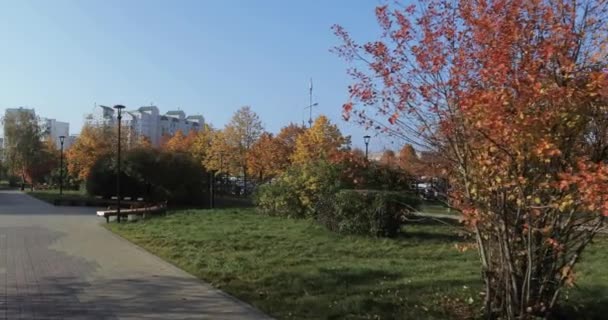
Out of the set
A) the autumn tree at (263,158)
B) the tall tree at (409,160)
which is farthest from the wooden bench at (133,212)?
the autumn tree at (263,158)

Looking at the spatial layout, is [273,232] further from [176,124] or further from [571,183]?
[176,124]

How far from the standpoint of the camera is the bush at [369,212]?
14961 mm

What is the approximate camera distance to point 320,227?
16922 mm

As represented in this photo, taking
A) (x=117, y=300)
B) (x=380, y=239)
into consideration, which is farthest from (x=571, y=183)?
(x=380, y=239)

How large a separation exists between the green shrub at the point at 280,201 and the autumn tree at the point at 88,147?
3250cm

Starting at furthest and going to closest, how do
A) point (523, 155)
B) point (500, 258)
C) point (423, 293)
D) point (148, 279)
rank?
1. point (148, 279)
2. point (423, 293)
3. point (500, 258)
4. point (523, 155)

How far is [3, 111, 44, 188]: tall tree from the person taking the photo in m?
76.1

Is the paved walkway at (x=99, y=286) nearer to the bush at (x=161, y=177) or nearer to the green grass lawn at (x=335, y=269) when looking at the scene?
the green grass lawn at (x=335, y=269)

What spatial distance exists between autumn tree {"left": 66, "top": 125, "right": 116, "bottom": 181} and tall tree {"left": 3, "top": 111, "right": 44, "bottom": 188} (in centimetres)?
1999

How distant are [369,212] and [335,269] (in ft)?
16.9

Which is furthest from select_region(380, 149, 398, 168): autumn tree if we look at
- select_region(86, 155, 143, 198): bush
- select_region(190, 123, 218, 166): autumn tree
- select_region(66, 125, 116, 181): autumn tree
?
select_region(66, 125, 116, 181): autumn tree

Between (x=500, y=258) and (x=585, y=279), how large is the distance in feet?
11.1

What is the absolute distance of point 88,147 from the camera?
55.6m

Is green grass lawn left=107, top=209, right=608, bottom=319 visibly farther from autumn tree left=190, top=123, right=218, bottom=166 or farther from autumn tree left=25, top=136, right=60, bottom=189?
autumn tree left=25, top=136, right=60, bottom=189
